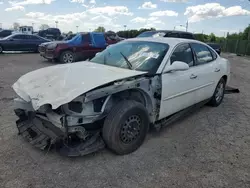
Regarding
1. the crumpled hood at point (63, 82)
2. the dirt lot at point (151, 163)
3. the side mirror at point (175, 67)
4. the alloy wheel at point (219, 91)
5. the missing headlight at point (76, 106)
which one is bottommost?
the dirt lot at point (151, 163)

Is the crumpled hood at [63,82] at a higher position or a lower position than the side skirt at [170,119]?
higher

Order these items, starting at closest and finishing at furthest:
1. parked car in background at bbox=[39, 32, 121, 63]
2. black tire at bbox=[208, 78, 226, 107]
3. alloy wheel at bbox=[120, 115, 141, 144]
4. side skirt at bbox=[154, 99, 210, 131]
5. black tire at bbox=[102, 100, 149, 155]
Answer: black tire at bbox=[102, 100, 149, 155] → alloy wheel at bbox=[120, 115, 141, 144] → side skirt at bbox=[154, 99, 210, 131] → black tire at bbox=[208, 78, 226, 107] → parked car in background at bbox=[39, 32, 121, 63]

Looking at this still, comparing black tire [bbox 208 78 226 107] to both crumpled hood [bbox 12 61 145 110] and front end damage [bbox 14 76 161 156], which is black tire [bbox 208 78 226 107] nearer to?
front end damage [bbox 14 76 161 156]

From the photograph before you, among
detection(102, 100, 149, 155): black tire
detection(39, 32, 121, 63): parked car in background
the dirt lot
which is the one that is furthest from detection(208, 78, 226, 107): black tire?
detection(39, 32, 121, 63): parked car in background

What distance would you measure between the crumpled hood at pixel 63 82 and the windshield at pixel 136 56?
0.23 meters

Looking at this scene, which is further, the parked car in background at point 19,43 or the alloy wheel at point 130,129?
the parked car in background at point 19,43

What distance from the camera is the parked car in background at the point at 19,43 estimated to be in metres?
15.0

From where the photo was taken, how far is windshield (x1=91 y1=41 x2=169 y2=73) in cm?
363

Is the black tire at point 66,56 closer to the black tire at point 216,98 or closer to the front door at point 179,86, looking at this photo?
the black tire at point 216,98

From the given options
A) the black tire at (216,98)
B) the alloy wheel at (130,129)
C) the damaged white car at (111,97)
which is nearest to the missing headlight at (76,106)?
the damaged white car at (111,97)

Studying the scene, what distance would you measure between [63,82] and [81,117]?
0.54 metres

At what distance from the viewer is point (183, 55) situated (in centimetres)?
413

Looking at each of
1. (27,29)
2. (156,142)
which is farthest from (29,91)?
(27,29)

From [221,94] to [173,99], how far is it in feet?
7.84
